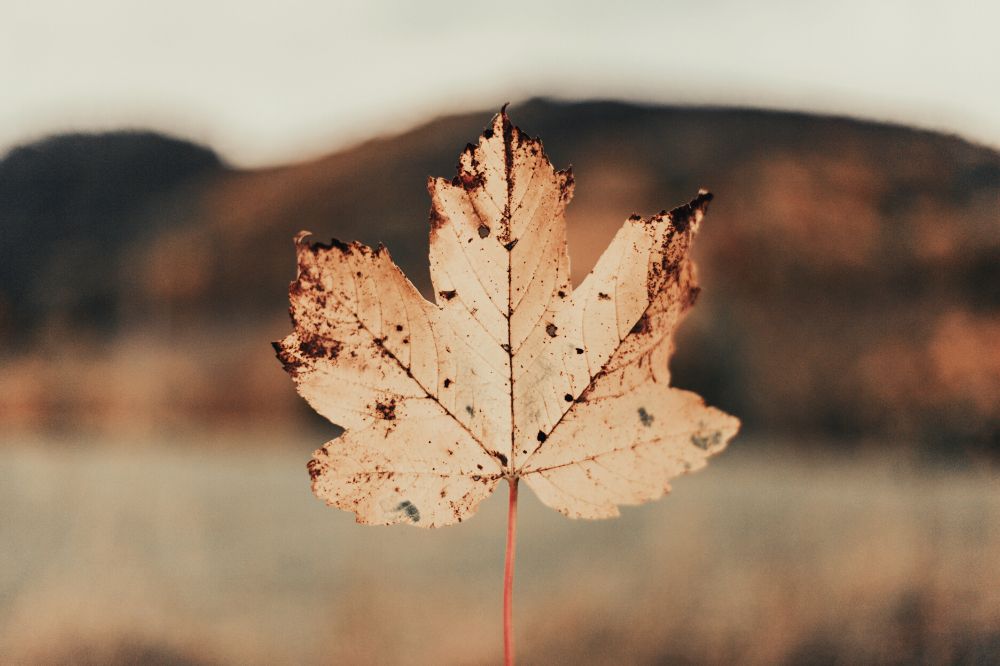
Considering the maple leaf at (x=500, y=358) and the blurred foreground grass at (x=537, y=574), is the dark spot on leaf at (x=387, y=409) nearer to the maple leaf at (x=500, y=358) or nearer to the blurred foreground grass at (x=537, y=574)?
the maple leaf at (x=500, y=358)

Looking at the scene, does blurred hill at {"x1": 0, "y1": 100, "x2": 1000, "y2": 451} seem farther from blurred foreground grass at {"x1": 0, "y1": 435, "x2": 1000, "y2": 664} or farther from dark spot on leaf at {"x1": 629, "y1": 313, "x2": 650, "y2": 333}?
dark spot on leaf at {"x1": 629, "y1": 313, "x2": 650, "y2": 333}

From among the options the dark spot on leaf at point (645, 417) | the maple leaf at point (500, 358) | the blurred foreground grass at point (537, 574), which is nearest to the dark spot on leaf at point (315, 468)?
the maple leaf at point (500, 358)

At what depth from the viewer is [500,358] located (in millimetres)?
302

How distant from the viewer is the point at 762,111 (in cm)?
264

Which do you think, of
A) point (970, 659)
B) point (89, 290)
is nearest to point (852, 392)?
point (970, 659)

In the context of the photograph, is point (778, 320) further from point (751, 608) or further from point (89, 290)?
point (89, 290)

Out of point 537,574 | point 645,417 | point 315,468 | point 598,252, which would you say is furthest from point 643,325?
point 598,252

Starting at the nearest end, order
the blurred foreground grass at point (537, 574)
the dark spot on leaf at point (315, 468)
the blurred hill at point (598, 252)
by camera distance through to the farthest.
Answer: the dark spot on leaf at point (315, 468)
the blurred foreground grass at point (537, 574)
the blurred hill at point (598, 252)

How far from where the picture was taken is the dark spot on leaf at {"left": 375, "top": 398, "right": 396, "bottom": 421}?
11.4 inches

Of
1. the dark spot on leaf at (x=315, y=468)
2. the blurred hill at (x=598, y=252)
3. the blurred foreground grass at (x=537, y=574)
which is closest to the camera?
the dark spot on leaf at (x=315, y=468)

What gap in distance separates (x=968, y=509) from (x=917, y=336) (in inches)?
27.7

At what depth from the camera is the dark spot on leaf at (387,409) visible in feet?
0.95

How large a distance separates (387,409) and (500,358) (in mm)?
62

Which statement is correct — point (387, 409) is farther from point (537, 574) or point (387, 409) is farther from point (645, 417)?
point (537, 574)
